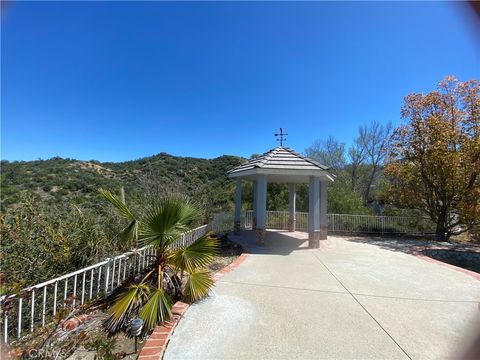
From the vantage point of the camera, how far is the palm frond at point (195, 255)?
4.79m

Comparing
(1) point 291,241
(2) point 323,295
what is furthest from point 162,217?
(1) point 291,241

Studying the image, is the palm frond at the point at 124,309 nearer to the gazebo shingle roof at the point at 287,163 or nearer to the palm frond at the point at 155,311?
the palm frond at the point at 155,311

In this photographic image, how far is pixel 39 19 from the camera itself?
4.72 meters

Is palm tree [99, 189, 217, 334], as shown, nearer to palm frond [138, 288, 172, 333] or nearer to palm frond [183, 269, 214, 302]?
palm frond [183, 269, 214, 302]

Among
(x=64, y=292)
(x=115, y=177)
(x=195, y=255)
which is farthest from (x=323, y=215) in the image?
(x=115, y=177)

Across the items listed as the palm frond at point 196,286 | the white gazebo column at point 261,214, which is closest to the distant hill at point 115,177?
the white gazebo column at point 261,214

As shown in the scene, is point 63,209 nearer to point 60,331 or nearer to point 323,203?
point 60,331

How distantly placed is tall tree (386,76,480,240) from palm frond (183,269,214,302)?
12.8m

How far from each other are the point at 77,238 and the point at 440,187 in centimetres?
1557

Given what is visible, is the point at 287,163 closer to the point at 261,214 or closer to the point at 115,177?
the point at 261,214

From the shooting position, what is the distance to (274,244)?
10.7m

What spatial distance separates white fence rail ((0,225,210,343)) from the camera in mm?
3396

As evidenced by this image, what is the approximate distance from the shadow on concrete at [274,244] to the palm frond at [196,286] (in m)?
4.39

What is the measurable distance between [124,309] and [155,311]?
1.41 ft
